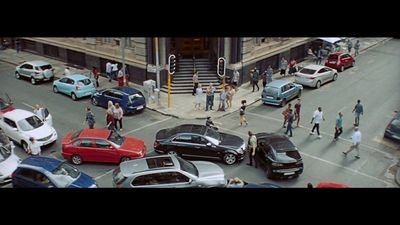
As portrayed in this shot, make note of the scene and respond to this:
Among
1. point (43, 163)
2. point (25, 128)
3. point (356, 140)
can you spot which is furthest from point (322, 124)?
point (25, 128)

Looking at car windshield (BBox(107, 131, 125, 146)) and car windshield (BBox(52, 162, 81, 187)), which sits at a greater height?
car windshield (BBox(107, 131, 125, 146))

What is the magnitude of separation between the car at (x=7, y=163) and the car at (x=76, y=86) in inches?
285

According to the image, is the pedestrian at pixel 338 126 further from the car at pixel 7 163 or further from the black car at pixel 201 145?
the car at pixel 7 163

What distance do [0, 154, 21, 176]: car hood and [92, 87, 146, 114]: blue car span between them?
6461mm

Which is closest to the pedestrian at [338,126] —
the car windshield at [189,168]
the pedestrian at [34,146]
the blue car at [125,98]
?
the car windshield at [189,168]

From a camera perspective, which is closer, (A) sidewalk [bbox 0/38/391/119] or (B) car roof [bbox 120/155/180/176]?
(B) car roof [bbox 120/155/180/176]

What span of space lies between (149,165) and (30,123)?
6.54 m

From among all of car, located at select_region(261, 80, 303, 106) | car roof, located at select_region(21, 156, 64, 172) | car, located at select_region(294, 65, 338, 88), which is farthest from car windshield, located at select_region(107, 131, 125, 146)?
car, located at select_region(294, 65, 338, 88)

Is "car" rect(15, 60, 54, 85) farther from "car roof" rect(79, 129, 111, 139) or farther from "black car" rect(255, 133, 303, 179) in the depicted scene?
"black car" rect(255, 133, 303, 179)

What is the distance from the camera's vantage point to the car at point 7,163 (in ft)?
52.2

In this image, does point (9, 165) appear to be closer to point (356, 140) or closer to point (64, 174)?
point (64, 174)

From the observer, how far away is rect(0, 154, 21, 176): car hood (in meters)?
16.0
